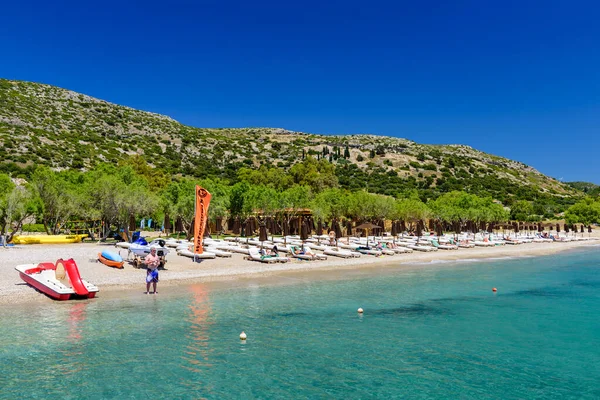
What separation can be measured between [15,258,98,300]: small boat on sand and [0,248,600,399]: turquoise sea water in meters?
0.56

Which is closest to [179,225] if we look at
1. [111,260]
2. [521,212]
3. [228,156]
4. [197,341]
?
[111,260]

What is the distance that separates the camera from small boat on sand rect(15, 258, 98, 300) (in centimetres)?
1830

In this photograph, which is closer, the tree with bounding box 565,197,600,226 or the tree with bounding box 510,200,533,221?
the tree with bounding box 565,197,600,226

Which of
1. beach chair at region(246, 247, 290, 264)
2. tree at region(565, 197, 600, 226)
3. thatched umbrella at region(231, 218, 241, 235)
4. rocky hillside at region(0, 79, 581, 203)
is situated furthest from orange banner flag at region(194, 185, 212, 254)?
tree at region(565, 197, 600, 226)

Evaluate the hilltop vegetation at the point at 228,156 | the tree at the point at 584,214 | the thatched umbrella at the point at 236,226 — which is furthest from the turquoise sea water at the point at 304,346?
the tree at the point at 584,214

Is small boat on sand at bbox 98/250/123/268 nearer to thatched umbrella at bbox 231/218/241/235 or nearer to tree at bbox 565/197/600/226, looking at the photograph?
thatched umbrella at bbox 231/218/241/235

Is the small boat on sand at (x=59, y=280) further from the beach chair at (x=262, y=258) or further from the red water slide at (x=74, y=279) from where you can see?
the beach chair at (x=262, y=258)

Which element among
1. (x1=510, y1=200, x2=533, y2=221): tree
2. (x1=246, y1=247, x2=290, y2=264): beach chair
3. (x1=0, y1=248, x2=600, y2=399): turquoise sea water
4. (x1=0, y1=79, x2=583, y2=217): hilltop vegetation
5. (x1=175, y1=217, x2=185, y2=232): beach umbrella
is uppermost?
(x1=0, y1=79, x2=583, y2=217): hilltop vegetation

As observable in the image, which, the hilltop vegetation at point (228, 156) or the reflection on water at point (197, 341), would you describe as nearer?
the reflection on water at point (197, 341)

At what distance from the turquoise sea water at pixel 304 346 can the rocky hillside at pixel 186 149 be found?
183 ft

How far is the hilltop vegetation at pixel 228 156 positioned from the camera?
74.6 m

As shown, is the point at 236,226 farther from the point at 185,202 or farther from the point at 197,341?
the point at 197,341

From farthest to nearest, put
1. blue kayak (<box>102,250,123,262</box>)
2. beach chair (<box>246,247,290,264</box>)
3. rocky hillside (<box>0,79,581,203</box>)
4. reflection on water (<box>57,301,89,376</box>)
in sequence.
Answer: rocky hillside (<box>0,79,581,203</box>) < beach chair (<box>246,247,290,264</box>) < blue kayak (<box>102,250,123,262</box>) < reflection on water (<box>57,301,89,376</box>)

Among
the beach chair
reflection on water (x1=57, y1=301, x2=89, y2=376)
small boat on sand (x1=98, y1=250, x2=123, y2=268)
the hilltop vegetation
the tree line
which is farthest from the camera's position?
the hilltop vegetation
